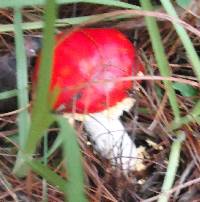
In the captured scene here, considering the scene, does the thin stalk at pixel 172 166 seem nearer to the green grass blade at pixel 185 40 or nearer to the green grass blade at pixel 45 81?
the green grass blade at pixel 185 40

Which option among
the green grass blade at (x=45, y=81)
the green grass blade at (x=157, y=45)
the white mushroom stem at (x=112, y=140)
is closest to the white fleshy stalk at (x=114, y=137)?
the white mushroom stem at (x=112, y=140)

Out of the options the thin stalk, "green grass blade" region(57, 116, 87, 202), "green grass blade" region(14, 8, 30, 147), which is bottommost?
the thin stalk

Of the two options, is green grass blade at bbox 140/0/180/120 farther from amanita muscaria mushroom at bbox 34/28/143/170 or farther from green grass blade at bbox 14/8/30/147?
green grass blade at bbox 14/8/30/147

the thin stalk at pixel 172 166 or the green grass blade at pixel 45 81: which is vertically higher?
the green grass blade at pixel 45 81

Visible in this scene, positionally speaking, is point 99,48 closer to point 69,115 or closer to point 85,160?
point 69,115

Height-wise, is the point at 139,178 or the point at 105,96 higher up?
the point at 105,96

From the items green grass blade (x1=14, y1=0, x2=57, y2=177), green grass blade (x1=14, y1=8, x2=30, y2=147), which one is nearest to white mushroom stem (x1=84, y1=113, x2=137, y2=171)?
green grass blade (x1=14, y1=8, x2=30, y2=147)

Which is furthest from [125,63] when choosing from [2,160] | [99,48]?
[2,160]

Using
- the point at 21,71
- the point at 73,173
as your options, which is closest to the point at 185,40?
the point at 21,71

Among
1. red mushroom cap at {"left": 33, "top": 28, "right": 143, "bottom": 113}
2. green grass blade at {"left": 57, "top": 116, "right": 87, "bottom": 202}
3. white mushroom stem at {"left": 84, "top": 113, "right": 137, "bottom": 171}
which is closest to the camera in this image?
green grass blade at {"left": 57, "top": 116, "right": 87, "bottom": 202}
